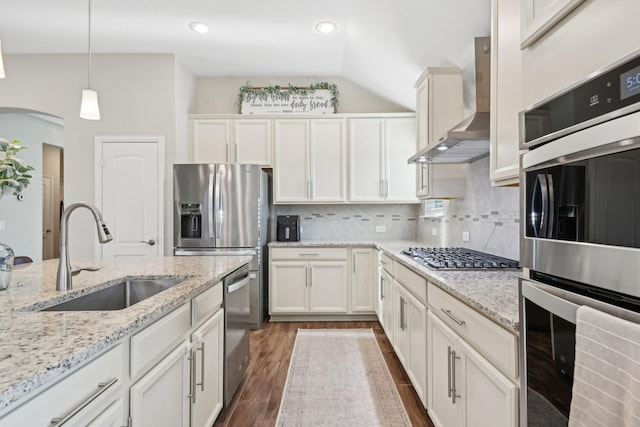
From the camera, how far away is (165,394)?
4.25 ft

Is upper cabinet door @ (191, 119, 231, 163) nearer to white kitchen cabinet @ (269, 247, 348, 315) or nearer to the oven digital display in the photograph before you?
white kitchen cabinet @ (269, 247, 348, 315)

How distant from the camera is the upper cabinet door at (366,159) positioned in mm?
4148

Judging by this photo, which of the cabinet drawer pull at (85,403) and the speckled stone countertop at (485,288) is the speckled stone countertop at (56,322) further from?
the speckled stone countertop at (485,288)

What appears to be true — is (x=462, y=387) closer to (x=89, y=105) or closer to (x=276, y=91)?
(x=89, y=105)

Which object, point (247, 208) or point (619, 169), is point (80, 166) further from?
point (619, 169)

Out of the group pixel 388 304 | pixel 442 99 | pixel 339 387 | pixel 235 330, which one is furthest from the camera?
pixel 388 304

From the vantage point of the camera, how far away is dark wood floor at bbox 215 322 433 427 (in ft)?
6.84

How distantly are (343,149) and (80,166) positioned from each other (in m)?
2.91

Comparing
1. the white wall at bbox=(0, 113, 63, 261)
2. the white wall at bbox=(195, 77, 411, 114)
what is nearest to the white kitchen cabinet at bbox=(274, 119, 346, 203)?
the white wall at bbox=(195, 77, 411, 114)

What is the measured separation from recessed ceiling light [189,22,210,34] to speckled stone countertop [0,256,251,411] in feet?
8.04

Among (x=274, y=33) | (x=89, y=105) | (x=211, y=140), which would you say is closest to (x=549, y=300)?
(x=89, y=105)

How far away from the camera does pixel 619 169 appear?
2.15ft

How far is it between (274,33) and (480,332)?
3216 mm

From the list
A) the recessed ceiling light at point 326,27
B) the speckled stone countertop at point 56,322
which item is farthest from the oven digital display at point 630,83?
the recessed ceiling light at point 326,27
